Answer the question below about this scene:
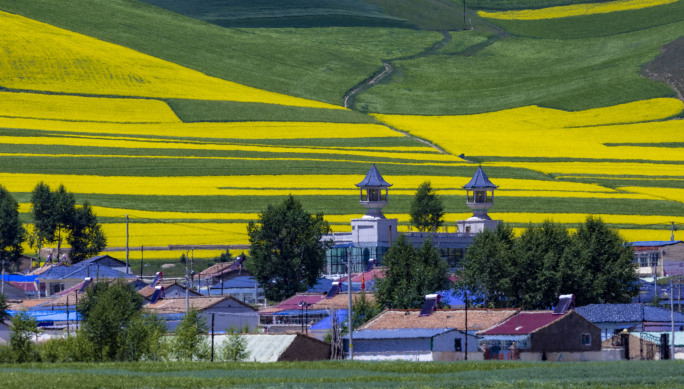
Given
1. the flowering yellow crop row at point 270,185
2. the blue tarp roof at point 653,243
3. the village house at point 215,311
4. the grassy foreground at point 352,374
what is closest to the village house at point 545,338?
the grassy foreground at point 352,374

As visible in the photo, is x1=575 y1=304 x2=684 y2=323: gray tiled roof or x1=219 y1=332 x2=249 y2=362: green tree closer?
A: x1=219 y1=332 x2=249 y2=362: green tree

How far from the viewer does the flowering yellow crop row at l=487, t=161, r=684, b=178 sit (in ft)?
479

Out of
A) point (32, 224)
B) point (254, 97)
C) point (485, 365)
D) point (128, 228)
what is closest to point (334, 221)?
point (128, 228)

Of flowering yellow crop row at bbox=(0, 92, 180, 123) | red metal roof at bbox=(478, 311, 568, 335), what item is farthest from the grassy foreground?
flowering yellow crop row at bbox=(0, 92, 180, 123)

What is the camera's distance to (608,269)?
3337 inches

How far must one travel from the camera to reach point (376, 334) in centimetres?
6662

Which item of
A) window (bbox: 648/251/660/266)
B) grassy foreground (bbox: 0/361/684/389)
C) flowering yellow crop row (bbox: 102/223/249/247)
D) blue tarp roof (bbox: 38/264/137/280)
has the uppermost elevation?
flowering yellow crop row (bbox: 102/223/249/247)

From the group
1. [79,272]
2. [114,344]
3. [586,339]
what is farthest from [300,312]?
[79,272]

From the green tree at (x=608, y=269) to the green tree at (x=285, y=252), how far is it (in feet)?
62.6

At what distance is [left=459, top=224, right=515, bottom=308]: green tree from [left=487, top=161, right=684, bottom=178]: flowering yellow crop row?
63320 millimetres

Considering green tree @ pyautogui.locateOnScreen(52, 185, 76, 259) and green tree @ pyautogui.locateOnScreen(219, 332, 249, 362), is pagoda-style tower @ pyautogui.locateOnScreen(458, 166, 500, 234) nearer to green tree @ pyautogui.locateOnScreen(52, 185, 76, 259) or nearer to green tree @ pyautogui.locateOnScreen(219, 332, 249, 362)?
green tree @ pyautogui.locateOnScreen(52, 185, 76, 259)

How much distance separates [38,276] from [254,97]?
99.8m

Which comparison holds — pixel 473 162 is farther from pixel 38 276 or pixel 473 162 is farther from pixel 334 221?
pixel 38 276

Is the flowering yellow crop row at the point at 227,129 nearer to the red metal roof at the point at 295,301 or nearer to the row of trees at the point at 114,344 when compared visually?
the red metal roof at the point at 295,301
